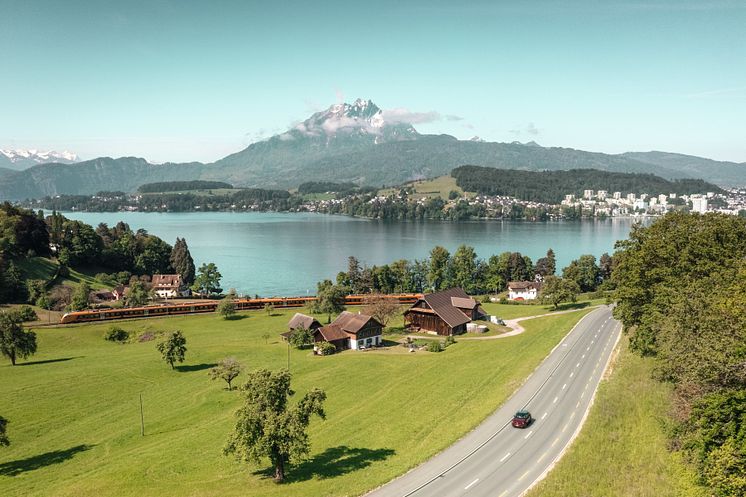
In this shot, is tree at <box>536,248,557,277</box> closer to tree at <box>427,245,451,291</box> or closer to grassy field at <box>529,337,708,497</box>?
tree at <box>427,245,451,291</box>

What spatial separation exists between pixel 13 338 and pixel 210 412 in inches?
1093

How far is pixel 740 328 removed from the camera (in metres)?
26.4

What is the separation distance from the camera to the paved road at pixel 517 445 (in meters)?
25.2

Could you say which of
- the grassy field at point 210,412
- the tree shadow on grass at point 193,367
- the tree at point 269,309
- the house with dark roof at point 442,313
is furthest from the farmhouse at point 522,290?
the tree shadow on grass at point 193,367

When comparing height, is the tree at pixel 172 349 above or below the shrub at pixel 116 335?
above

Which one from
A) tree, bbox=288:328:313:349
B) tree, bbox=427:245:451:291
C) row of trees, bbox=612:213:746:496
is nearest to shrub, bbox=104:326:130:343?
tree, bbox=288:328:313:349

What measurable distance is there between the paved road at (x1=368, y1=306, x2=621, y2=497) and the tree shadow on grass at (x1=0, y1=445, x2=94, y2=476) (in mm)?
23098

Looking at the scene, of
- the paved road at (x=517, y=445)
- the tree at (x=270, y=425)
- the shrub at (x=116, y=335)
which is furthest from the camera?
the shrub at (x=116, y=335)

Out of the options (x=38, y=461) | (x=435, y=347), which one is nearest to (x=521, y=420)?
(x=435, y=347)

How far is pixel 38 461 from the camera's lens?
1291 inches

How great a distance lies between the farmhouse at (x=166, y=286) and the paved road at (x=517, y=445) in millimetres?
83943

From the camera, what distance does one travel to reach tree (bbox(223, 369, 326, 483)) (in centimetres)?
2530

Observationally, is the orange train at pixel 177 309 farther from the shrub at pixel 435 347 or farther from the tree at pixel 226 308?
the shrub at pixel 435 347

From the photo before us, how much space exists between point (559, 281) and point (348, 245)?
111646 millimetres
